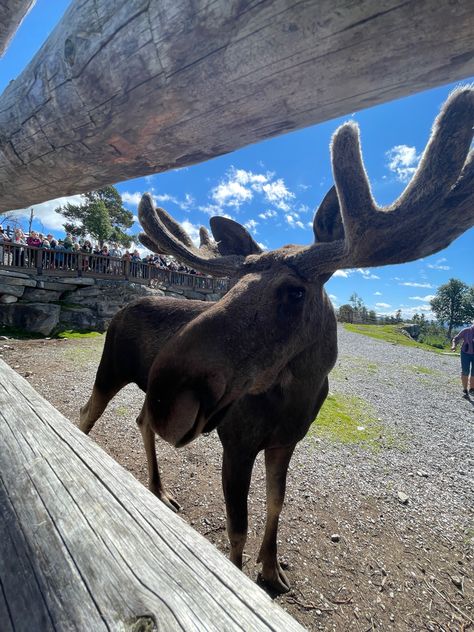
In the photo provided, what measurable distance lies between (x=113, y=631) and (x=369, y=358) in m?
18.5

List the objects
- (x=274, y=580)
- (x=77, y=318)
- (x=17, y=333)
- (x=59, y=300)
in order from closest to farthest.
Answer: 1. (x=274, y=580)
2. (x=17, y=333)
3. (x=77, y=318)
4. (x=59, y=300)

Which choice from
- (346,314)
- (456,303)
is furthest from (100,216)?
(456,303)

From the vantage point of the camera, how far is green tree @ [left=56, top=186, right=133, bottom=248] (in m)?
28.8

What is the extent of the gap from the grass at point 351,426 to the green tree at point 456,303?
62.4m

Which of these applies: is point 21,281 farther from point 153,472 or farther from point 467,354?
point 467,354

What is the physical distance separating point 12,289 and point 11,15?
1600 centimetres

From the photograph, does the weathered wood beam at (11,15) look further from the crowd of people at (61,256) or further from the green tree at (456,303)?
the green tree at (456,303)

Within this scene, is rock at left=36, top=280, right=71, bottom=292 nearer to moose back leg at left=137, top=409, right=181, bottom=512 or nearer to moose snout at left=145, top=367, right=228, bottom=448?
moose back leg at left=137, top=409, right=181, bottom=512

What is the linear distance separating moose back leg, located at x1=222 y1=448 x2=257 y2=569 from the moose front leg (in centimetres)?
40

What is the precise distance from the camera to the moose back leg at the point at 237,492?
2438 mm

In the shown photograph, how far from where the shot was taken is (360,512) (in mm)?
4062

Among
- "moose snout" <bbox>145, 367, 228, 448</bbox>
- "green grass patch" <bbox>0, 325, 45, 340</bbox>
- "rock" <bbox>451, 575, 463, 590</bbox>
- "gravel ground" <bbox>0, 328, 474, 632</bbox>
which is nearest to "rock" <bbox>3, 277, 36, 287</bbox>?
"green grass patch" <bbox>0, 325, 45, 340</bbox>

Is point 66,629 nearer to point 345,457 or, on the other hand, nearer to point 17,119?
point 17,119

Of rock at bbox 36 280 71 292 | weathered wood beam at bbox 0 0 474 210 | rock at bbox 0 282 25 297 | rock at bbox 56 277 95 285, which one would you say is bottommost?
rock at bbox 0 282 25 297
